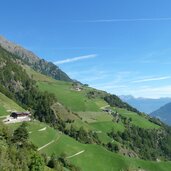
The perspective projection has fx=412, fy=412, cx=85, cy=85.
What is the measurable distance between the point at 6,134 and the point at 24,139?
8.84 metres

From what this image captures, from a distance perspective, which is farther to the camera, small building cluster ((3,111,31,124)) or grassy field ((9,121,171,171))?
small building cluster ((3,111,31,124))

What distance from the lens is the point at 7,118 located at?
18212cm

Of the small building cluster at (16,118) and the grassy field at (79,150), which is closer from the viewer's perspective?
the grassy field at (79,150)

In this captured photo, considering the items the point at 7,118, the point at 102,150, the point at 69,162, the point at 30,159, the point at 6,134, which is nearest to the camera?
the point at 30,159

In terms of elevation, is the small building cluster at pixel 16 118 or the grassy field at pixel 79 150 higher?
the small building cluster at pixel 16 118

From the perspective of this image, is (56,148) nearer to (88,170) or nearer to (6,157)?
(88,170)

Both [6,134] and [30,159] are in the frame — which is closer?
[30,159]

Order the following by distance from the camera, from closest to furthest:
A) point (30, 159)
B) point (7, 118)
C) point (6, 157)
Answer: point (6, 157)
point (30, 159)
point (7, 118)

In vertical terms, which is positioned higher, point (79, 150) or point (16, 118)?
point (16, 118)

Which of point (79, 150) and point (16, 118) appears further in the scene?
point (16, 118)

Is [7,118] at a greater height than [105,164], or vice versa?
[7,118]

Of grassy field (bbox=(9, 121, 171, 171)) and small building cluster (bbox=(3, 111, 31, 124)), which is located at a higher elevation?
small building cluster (bbox=(3, 111, 31, 124))

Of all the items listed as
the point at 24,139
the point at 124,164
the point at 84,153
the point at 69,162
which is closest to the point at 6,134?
the point at 24,139

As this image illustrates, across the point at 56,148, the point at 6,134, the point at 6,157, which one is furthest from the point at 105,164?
the point at 6,157
